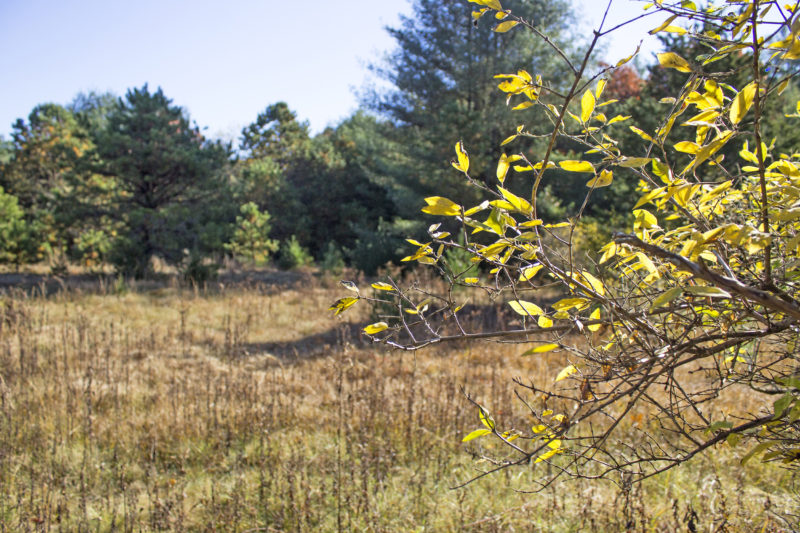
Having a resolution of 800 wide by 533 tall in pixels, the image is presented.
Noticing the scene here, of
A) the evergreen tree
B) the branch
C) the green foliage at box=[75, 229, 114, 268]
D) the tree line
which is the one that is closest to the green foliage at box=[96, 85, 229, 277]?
the tree line

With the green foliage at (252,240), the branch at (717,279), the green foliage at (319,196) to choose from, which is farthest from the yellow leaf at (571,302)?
the green foliage at (319,196)

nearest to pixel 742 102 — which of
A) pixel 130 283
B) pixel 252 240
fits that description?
pixel 130 283

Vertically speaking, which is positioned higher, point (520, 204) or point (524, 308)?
point (520, 204)

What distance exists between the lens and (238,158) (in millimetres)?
13391

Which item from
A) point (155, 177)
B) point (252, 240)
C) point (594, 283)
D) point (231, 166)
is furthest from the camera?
point (252, 240)

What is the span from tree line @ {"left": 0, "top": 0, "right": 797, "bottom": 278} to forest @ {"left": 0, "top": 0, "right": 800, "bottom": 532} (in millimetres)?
75

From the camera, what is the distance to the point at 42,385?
427 centimetres

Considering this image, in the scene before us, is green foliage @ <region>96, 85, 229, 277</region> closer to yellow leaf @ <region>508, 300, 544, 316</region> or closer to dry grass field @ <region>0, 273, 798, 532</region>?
dry grass field @ <region>0, 273, 798, 532</region>

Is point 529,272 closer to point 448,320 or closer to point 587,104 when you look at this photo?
point 587,104

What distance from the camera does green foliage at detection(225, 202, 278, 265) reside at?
14.0m

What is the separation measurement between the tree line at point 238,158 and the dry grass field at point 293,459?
534 cm

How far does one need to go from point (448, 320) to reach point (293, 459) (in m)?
4.50

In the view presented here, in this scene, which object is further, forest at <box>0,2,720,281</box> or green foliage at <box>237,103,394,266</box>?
green foliage at <box>237,103,394,266</box>

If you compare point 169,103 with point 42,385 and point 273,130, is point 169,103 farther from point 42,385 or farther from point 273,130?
point 273,130
